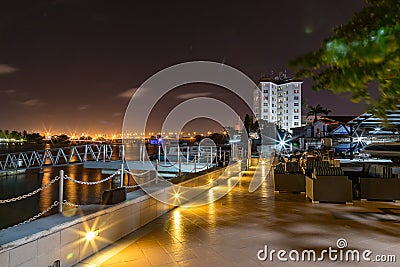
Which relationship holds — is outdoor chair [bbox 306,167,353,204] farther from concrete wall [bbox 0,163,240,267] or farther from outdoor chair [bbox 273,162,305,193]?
concrete wall [bbox 0,163,240,267]

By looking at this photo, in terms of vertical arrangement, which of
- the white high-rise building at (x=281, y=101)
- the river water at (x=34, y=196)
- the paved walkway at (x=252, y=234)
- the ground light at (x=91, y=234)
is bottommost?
the river water at (x=34, y=196)

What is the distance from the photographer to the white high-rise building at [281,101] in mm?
106188

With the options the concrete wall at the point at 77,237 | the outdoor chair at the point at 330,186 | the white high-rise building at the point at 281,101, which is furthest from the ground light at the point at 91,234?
the white high-rise building at the point at 281,101

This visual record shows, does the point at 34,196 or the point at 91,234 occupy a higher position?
the point at 91,234

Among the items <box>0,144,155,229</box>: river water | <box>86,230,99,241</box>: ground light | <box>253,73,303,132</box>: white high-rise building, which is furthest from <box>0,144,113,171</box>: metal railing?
<box>253,73,303,132</box>: white high-rise building

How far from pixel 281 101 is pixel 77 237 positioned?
11024 cm

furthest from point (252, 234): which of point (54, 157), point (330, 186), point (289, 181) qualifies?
point (54, 157)

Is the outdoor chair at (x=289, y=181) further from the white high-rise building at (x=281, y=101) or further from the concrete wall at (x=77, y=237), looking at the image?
the white high-rise building at (x=281, y=101)

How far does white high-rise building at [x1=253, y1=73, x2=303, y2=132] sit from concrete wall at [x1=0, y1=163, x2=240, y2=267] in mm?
103408

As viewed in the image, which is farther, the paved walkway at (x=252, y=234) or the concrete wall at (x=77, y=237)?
the paved walkway at (x=252, y=234)

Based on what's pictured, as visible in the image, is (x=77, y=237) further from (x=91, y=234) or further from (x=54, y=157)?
(x=54, y=157)

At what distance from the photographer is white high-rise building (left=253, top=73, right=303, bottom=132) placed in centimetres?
10619

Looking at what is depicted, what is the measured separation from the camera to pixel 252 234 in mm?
4695

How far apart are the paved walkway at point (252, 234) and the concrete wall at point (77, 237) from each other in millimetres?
141
